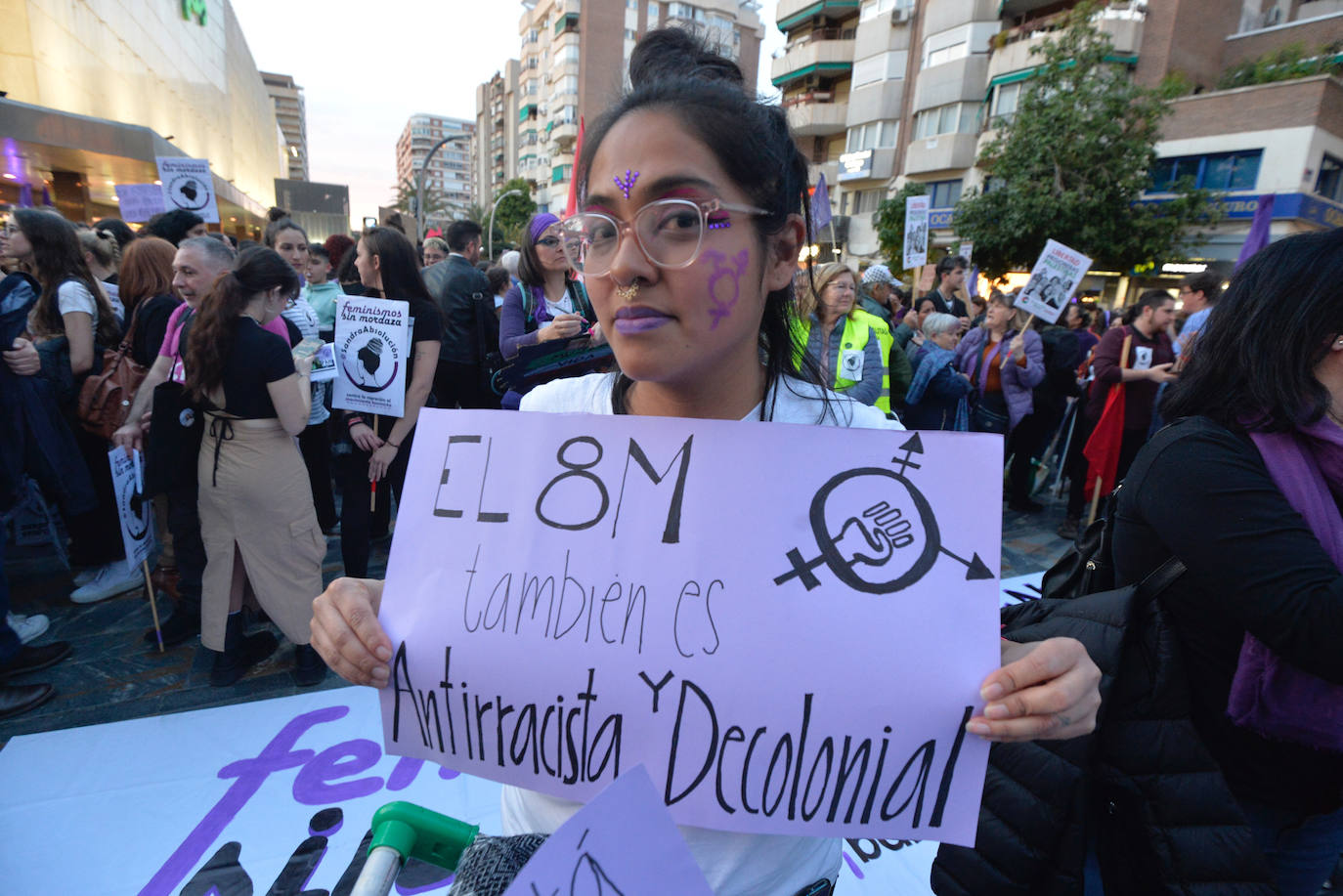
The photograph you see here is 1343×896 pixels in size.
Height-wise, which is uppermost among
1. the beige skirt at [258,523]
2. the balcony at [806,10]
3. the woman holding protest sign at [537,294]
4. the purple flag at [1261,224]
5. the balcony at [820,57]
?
the balcony at [806,10]

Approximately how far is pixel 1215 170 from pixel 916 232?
18910 millimetres

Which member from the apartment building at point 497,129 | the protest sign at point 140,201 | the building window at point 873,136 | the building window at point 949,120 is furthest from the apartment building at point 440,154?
the protest sign at point 140,201

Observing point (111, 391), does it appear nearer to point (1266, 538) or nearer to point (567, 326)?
point (567, 326)

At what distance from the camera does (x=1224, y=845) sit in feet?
4.01

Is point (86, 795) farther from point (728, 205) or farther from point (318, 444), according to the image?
point (728, 205)

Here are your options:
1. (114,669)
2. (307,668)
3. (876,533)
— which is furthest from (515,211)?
(876,533)

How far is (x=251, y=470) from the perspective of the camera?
2.93m

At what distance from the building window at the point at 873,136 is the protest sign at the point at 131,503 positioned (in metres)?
33.5

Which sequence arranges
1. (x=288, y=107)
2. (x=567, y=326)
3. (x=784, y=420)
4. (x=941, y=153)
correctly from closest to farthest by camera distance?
1. (x=784, y=420)
2. (x=567, y=326)
3. (x=941, y=153)
4. (x=288, y=107)

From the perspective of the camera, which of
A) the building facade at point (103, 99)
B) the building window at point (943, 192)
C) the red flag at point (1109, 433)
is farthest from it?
the building window at point (943, 192)

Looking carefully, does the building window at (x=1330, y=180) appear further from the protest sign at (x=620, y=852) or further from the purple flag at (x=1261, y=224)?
the protest sign at (x=620, y=852)

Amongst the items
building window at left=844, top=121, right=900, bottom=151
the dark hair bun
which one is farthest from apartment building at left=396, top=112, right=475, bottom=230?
the dark hair bun

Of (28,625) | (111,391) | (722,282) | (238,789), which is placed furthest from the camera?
(111,391)

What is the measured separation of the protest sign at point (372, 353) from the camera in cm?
356
